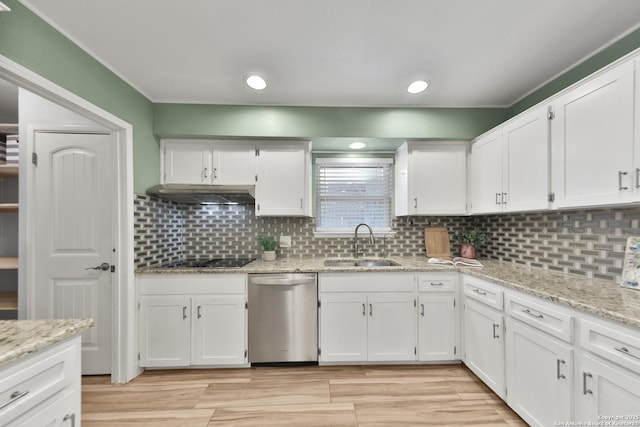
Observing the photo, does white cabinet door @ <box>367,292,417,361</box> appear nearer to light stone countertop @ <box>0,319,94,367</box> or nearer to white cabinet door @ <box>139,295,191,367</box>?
white cabinet door @ <box>139,295,191,367</box>

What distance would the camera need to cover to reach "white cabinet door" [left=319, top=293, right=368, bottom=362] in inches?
88.1

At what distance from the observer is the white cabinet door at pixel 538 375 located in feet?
4.31

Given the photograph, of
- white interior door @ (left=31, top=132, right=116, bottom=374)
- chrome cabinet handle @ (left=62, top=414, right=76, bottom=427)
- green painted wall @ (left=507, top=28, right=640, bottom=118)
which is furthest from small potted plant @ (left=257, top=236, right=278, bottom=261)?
green painted wall @ (left=507, top=28, right=640, bottom=118)

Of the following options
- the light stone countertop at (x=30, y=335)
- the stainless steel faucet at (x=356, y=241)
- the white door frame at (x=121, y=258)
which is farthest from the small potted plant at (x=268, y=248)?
the light stone countertop at (x=30, y=335)

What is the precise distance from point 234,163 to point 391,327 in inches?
84.9

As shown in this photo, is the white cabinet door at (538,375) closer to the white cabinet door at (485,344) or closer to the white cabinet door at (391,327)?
the white cabinet door at (485,344)

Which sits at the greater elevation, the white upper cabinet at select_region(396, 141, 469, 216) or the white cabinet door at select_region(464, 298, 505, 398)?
the white upper cabinet at select_region(396, 141, 469, 216)

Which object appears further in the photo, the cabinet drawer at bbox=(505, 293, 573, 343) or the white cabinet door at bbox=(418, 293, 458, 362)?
the white cabinet door at bbox=(418, 293, 458, 362)

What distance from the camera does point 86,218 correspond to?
212cm

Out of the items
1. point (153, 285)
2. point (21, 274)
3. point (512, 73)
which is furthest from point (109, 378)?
point (512, 73)

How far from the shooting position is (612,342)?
1.11m

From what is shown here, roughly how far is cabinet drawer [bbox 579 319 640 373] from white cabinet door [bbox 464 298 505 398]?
1.83ft

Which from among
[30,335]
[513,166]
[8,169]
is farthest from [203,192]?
[513,166]

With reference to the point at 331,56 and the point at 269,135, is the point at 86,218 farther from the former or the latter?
the point at 331,56
